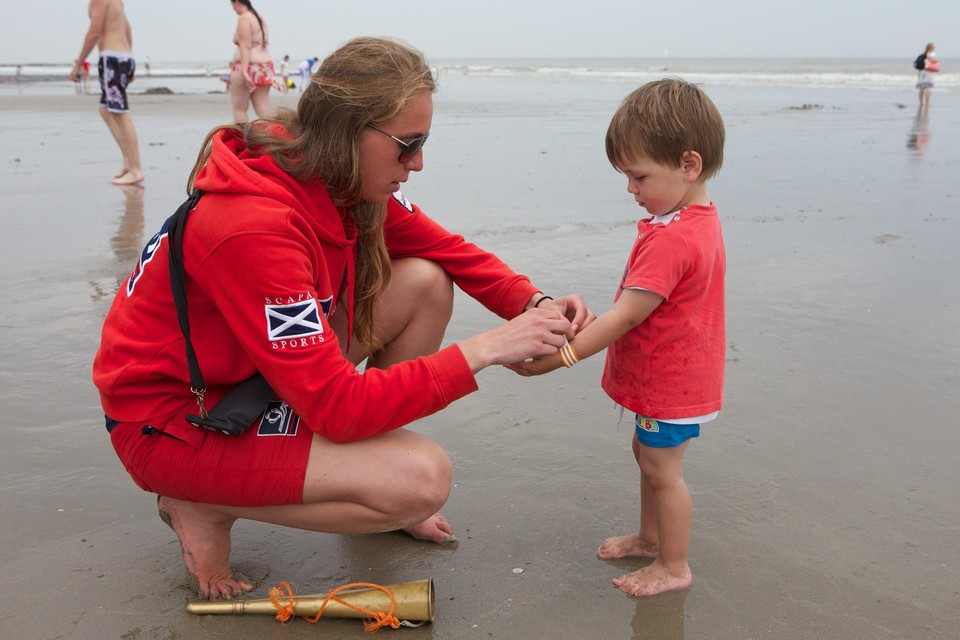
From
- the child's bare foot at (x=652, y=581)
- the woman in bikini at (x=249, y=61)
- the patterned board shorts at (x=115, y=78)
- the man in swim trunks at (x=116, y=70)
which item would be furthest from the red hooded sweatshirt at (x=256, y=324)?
the woman in bikini at (x=249, y=61)

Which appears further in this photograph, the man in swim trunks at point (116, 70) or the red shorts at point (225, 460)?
the man in swim trunks at point (116, 70)

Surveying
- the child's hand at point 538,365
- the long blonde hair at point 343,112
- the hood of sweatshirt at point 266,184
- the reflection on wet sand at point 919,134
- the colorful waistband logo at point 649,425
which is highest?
the long blonde hair at point 343,112

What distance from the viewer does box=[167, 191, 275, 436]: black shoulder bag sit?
6.69 feet

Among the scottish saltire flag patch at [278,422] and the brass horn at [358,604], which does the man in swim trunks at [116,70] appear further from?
the brass horn at [358,604]

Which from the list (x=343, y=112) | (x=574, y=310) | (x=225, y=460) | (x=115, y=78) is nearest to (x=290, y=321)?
(x=225, y=460)

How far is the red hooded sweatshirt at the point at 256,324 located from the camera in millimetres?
1972

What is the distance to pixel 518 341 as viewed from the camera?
2205 mm

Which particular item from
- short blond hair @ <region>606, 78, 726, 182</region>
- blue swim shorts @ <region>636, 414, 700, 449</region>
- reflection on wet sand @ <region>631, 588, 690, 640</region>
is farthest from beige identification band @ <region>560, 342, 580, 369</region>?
reflection on wet sand @ <region>631, 588, 690, 640</region>

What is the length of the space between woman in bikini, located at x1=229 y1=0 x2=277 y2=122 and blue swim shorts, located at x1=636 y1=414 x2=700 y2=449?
338 inches

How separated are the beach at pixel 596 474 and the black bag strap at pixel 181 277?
62cm

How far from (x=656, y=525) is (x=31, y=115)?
54.2 feet

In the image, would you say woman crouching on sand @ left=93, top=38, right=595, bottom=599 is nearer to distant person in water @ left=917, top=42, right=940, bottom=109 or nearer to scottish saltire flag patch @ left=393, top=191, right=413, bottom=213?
scottish saltire flag patch @ left=393, top=191, right=413, bottom=213

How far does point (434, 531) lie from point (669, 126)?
127 cm

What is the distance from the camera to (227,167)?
2.04m
